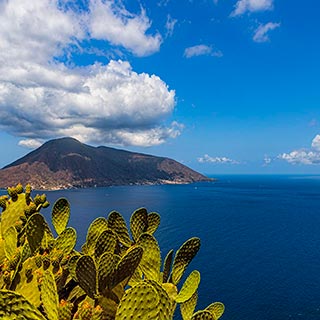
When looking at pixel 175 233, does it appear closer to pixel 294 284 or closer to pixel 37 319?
pixel 294 284

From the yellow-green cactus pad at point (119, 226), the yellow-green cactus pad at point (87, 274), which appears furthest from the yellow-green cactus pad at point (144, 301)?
the yellow-green cactus pad at point (119, 226)

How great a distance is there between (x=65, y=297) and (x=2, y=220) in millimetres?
2168

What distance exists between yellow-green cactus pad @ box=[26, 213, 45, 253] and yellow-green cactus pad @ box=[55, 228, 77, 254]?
56 centimetres

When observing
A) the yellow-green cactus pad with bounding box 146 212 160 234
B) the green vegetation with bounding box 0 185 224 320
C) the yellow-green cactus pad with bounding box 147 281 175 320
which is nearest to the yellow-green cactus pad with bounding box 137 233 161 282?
the green vegetation with bounding box 0 185 224 320

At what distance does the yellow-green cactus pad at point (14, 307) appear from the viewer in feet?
7.57

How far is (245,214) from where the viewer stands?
117 meters

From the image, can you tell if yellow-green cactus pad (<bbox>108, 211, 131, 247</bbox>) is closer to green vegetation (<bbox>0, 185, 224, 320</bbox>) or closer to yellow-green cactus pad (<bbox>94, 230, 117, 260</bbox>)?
green vegetation (<bbox>0, 185, 224, 320</bbox>)

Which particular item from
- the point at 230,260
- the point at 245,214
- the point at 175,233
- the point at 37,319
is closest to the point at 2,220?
the point at 37,319

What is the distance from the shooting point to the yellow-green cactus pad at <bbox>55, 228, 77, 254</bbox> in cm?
516

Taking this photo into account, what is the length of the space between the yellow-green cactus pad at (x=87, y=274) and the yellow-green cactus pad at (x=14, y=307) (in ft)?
3.00

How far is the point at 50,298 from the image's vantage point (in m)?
3.45

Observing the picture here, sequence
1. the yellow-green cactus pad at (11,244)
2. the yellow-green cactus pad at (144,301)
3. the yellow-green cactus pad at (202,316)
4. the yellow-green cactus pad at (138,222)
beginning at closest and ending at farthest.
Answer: the yellow-green cactus pad at (144,301) → the yellow-green cactus pad at (202,316) → the yellow-green cactus pad at (11,244) → the yellow-green cactus pad at (138,222)

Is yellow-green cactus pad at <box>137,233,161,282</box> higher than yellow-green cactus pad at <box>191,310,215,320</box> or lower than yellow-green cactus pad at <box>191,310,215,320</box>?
higher

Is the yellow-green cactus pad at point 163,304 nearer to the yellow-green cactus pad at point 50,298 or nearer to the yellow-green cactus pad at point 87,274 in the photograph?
the yellow-green cactus pad at point 87,274
